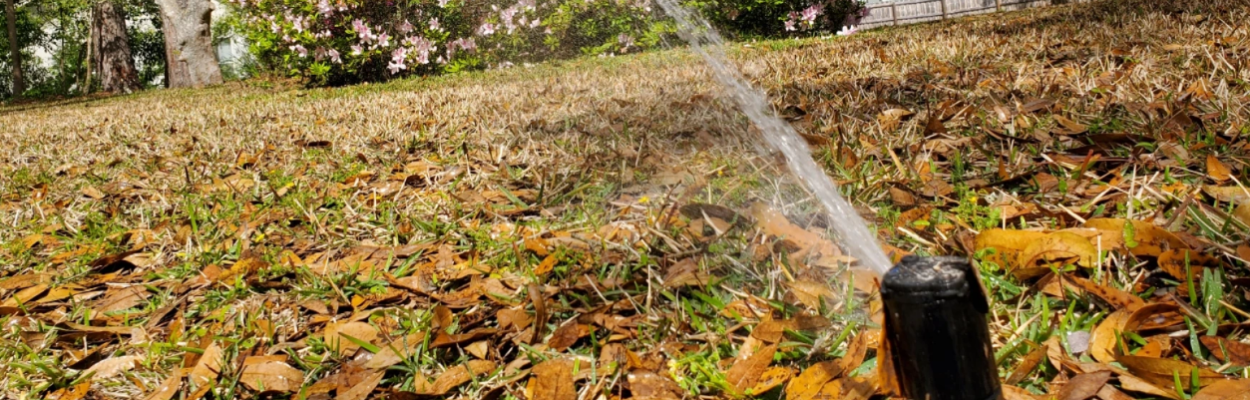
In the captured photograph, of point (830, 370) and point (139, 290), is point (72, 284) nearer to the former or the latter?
point (139, 290)

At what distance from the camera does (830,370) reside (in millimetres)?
1167

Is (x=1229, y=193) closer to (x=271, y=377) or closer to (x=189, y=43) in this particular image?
(x=271, y=377)

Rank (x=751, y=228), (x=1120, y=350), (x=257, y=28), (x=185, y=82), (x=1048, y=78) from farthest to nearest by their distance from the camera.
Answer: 1. (x=185, y=82)
2. (x=257, y=28)
3. (x=1048, y=78)
4. (x=751, y=228)
5. (x=1120, y=350)

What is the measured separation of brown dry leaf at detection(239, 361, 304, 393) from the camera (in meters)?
1.33

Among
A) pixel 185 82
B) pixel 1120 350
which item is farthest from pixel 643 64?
pixel 185 82

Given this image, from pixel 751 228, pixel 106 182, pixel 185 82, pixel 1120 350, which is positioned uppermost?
pixel 185 82

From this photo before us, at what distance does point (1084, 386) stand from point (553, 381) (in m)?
0.70

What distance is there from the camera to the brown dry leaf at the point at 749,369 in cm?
117

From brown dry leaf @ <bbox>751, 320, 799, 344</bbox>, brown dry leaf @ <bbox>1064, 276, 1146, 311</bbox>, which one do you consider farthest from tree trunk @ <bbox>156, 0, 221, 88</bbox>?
brown dry leaf @ <bbox>1064, 276, 1146, 311</bbox>

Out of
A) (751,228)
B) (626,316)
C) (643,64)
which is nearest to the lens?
(626,316)

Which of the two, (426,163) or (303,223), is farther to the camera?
(426,163)

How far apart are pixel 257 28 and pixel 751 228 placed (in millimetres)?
7523

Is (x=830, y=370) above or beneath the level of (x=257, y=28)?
beneath

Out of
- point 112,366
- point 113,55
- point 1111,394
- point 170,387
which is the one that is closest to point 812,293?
point 1111,394
